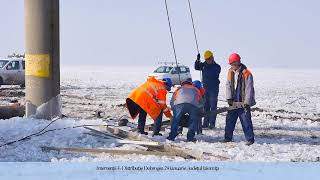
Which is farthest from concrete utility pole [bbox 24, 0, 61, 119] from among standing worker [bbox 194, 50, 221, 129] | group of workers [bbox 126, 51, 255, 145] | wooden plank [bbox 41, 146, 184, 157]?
wooden plank [bbox 41, 146, 184, 157]

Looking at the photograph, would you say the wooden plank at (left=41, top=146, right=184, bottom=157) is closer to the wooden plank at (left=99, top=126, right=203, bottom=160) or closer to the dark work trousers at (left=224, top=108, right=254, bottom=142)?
the wooden plank at (left=99, top=126, right=203, bottom=160)

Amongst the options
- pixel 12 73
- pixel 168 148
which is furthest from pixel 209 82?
pixel 12 73

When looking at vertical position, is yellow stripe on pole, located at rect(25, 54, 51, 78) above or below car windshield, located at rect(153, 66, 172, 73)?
above

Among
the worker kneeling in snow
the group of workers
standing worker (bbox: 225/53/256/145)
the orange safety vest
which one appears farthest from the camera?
the orange safety vest

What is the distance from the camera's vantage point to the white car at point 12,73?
3406 cm

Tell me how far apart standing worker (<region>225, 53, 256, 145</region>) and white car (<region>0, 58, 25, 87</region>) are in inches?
958

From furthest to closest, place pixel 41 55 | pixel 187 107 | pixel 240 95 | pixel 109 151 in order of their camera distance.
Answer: pixel 41 55
pixel 187 107
pixel 240 95
pixel 109 151

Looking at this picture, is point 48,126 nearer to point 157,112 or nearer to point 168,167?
point 157,112

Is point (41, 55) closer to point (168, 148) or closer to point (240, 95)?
point (240, 95)

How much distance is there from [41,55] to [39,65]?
0.25 m

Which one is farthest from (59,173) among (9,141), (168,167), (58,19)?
(58,19)

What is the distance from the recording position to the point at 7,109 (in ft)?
49.6

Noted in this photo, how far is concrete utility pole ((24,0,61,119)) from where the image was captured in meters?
13.8

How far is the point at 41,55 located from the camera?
13.8 meters
